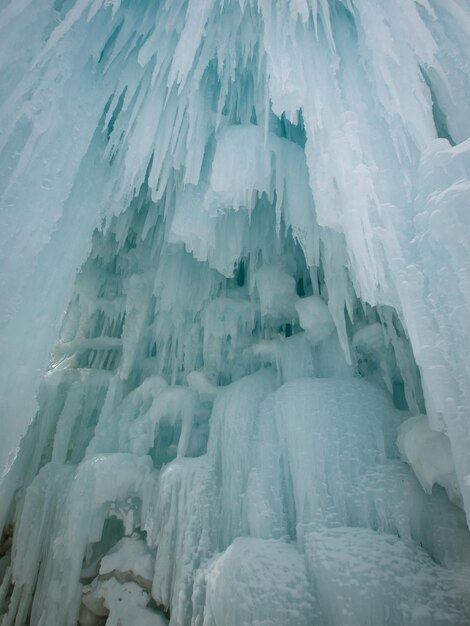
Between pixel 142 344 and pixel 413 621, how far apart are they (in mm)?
5611

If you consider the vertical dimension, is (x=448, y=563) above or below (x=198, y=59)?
below

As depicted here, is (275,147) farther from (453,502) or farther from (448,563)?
(448,563)

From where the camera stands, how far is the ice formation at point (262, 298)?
2344mm

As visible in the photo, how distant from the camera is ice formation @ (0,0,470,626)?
2344mm

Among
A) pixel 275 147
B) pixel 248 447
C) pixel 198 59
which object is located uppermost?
pixel 198 59

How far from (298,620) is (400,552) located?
940 millimetres

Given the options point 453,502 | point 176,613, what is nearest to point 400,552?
point 453,502

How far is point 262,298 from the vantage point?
559 centimetres

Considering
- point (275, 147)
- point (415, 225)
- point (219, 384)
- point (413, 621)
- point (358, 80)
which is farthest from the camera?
point (219, 384)

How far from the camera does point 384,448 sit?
11.7 feet

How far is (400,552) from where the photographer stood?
8.96 feet

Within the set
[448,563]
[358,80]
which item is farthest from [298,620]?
[358,80]

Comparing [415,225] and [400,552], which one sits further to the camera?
[400,552]

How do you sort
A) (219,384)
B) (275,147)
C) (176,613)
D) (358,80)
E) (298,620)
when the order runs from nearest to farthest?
1. (298,620)
2. (358,80)
3. (176,613)
4. (275,147)
5. (219,384)
